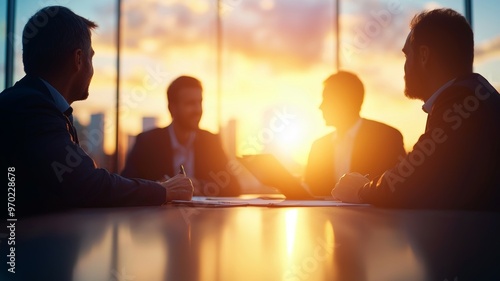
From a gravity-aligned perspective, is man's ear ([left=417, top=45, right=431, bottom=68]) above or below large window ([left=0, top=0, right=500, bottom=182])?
below

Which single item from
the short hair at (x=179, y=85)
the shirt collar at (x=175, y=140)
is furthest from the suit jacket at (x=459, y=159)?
the short hair at (x=179, y=85)

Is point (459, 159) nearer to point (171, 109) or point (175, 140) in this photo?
point (175, 140)

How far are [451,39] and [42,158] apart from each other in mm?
1267

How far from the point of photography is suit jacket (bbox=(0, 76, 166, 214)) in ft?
3.66

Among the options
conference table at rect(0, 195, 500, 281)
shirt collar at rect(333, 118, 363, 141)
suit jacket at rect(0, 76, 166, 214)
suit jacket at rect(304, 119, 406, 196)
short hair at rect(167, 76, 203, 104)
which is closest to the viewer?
conference table at rect(0, 195, 500, 281)

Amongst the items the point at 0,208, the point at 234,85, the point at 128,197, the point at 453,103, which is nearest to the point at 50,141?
the point at 0,208

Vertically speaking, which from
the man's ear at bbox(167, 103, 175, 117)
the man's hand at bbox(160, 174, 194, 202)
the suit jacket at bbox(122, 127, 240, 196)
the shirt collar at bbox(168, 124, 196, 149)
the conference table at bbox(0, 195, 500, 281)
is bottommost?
the conference table at bbox(0, 195, 500, 281)

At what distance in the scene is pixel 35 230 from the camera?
0.81 meters

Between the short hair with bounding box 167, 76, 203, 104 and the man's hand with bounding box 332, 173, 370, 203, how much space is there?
1.92 meters

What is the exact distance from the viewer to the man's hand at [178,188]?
1.53m

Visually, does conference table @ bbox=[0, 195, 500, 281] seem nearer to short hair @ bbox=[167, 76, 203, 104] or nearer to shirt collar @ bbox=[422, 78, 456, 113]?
shirt collar @ bbox=[422, 78, 456, 113]

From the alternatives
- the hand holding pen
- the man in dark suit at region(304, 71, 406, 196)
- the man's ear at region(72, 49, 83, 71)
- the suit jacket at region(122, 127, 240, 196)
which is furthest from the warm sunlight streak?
the suit jacket at region(122, 127, 240, 196)

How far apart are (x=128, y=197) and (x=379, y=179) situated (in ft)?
2.54

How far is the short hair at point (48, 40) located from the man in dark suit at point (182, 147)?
1520 mm
